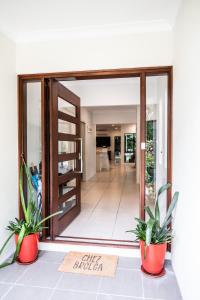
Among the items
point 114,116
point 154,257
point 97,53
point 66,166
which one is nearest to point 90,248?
point 154,257

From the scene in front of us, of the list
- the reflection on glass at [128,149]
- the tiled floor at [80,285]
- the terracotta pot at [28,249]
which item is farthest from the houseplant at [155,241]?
the reflection on glass at [128,149]

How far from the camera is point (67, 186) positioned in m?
3.35

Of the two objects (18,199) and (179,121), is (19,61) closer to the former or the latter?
(18,199)

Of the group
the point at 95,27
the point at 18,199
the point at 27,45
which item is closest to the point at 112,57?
the point at 95,27

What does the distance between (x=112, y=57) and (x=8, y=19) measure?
1203mm

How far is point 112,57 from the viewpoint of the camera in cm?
254

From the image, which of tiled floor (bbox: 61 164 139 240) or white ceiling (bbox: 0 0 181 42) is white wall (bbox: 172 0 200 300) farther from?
tiled floor (bbox: 61 164 139 240)

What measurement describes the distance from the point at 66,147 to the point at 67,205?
3.04 feet

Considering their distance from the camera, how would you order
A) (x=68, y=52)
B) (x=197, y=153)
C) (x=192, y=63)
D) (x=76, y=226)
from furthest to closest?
(x=76, y=226)
(x=68, y=52)
(x=192, y=63)
(x=197, y=153)

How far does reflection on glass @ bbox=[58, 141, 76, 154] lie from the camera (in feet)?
10.2

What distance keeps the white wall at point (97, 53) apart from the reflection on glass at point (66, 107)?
1.86 ft

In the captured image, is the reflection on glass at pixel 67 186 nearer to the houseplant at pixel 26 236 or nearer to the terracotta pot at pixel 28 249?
the houseplant at pixel 26 236

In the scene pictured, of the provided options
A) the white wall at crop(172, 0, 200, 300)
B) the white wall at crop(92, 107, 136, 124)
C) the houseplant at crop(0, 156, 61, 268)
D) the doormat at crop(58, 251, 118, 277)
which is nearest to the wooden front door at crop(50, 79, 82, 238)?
the houseplant at crop(0, 156, 61, 268)

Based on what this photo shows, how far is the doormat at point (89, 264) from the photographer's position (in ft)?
7.38
